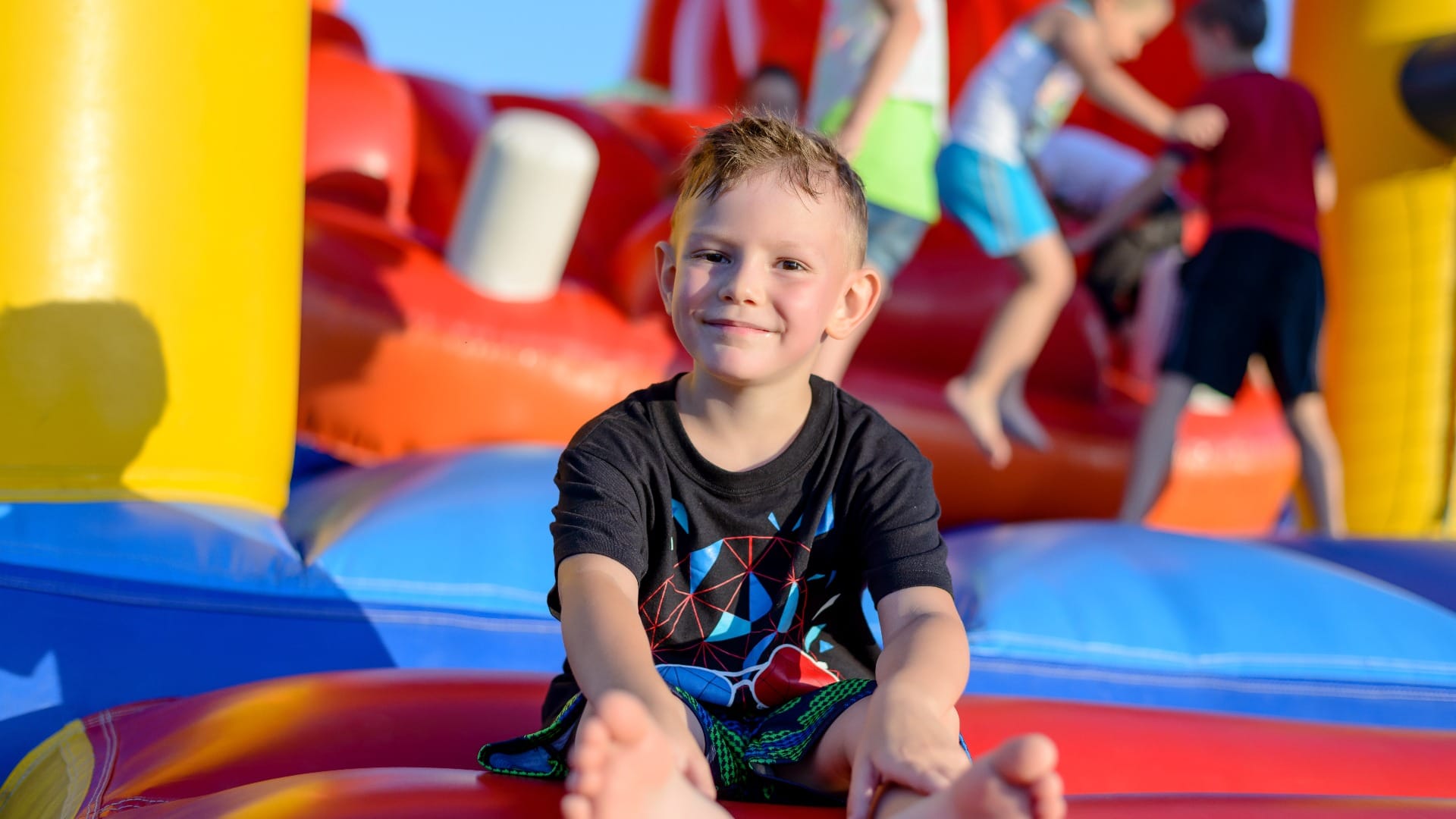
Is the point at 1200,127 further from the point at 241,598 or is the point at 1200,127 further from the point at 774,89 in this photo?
the point at 241,598

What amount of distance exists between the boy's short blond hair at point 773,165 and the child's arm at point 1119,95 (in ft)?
4.48

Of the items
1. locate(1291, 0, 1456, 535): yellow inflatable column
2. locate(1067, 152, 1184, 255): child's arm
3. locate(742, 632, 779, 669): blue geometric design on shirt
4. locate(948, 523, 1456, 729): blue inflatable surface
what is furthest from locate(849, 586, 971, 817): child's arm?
locate(1291, 0, 1456, 535): yellow inflatable column

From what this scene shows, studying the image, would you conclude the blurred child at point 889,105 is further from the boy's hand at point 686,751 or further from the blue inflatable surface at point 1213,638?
the boy's hand at point 686,751

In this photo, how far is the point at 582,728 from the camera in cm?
67

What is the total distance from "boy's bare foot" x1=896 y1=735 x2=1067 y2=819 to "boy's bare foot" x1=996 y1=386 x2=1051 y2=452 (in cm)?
169

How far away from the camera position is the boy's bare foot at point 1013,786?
0.63 m

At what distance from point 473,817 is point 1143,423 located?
5.76 ft

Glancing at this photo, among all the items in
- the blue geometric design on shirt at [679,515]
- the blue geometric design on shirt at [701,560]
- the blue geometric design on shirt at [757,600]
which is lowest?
the blue geometric design on shirt at [757,600]

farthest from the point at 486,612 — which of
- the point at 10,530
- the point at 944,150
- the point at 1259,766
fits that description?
the point at 944,150

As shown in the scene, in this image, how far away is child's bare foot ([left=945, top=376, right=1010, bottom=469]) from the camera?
2.22 m

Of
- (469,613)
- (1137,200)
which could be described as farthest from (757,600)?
(1137,200)

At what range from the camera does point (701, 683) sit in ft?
3.22

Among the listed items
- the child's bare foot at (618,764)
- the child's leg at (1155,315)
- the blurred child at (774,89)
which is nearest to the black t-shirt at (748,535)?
the child's bare foot at (618,764)

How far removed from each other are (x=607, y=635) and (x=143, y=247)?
87 cm
